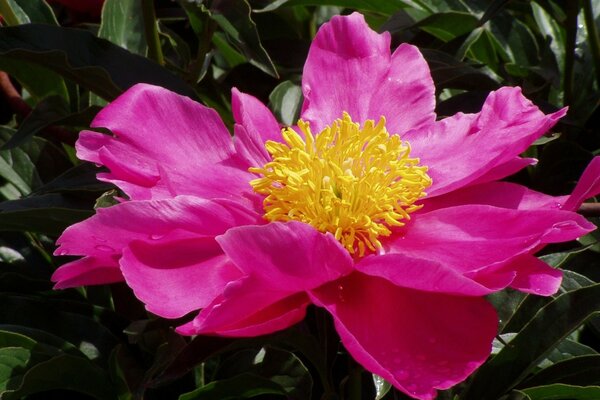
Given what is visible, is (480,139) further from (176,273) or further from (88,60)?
(88,60)

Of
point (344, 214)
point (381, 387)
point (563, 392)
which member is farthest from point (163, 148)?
point (563, 392)

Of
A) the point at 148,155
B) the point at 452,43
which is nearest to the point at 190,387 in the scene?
the point at 148,155

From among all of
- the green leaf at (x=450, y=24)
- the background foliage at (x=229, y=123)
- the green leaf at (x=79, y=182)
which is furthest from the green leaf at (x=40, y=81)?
the green leaf at (x=450, y=24)

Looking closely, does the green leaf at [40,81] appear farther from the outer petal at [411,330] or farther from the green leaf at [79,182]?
A: the outer petal at [411,330]

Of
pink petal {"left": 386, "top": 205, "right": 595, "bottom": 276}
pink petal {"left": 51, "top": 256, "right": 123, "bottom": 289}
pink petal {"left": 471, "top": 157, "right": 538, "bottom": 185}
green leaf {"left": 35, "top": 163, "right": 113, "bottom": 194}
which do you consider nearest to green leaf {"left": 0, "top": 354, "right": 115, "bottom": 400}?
pink petal {"left": 51, "top": 256, "right": 123, "bottom": 289}

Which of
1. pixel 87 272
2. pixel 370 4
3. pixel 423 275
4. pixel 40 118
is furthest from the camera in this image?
pixel 370 4

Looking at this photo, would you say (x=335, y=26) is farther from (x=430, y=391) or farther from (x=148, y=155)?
(x=430, y=391)

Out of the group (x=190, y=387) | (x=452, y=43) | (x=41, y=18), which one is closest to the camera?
(x=190, y=387)
